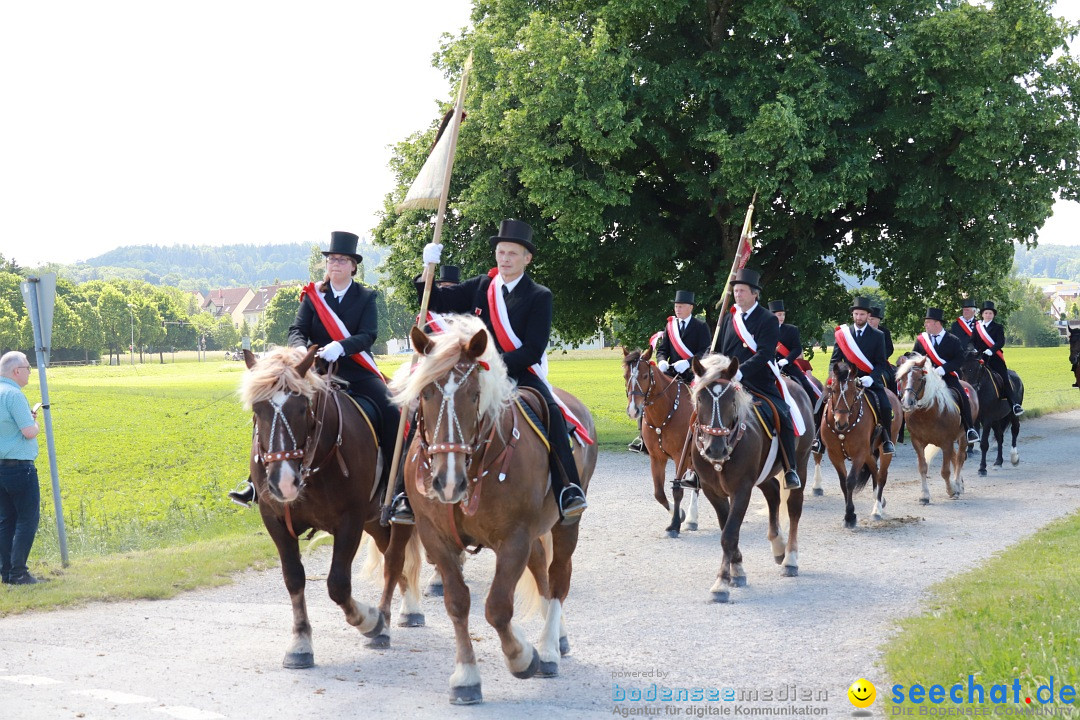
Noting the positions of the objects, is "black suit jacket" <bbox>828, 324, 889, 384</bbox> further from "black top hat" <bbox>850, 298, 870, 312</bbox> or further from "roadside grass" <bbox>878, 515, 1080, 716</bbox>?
"roadside grass" <bbox>878, 515, 1080, 716</bbox>

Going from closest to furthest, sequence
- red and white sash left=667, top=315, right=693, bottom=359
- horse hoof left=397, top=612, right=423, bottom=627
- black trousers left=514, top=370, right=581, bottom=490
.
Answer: black trousers left=514, top=370, right=581, bottom=490 → horse hoof left=397, top=612, right=423, bottom=627 → red and white sash left=667, top=315, right=693, bottom=359

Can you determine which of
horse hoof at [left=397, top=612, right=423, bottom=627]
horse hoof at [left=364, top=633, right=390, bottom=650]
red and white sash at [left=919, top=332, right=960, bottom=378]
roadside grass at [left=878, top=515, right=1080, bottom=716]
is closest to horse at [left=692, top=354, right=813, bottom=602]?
roadside grass at [left=878, top=515, right=1080, bottom=716]

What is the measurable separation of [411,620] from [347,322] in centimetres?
274

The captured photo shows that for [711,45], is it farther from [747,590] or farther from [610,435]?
[747,590]


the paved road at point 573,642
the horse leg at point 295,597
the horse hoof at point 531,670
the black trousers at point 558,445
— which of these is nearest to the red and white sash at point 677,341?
the paved road at point 573,642

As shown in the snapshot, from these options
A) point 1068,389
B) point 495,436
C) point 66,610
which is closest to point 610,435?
point 66,610

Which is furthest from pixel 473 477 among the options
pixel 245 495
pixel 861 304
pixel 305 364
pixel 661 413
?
pixel 861 304

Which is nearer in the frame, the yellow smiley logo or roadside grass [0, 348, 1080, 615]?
the yellow smiley logo

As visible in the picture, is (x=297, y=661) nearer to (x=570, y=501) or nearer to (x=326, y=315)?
(x=570, y=501)

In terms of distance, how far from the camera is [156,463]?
85.0 ft

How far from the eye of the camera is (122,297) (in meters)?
124

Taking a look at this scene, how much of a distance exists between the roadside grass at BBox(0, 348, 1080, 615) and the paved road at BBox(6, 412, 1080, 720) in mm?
1886

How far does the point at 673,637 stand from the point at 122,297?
126083 mm

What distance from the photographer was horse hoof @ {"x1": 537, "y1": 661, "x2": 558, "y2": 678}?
7609mm
